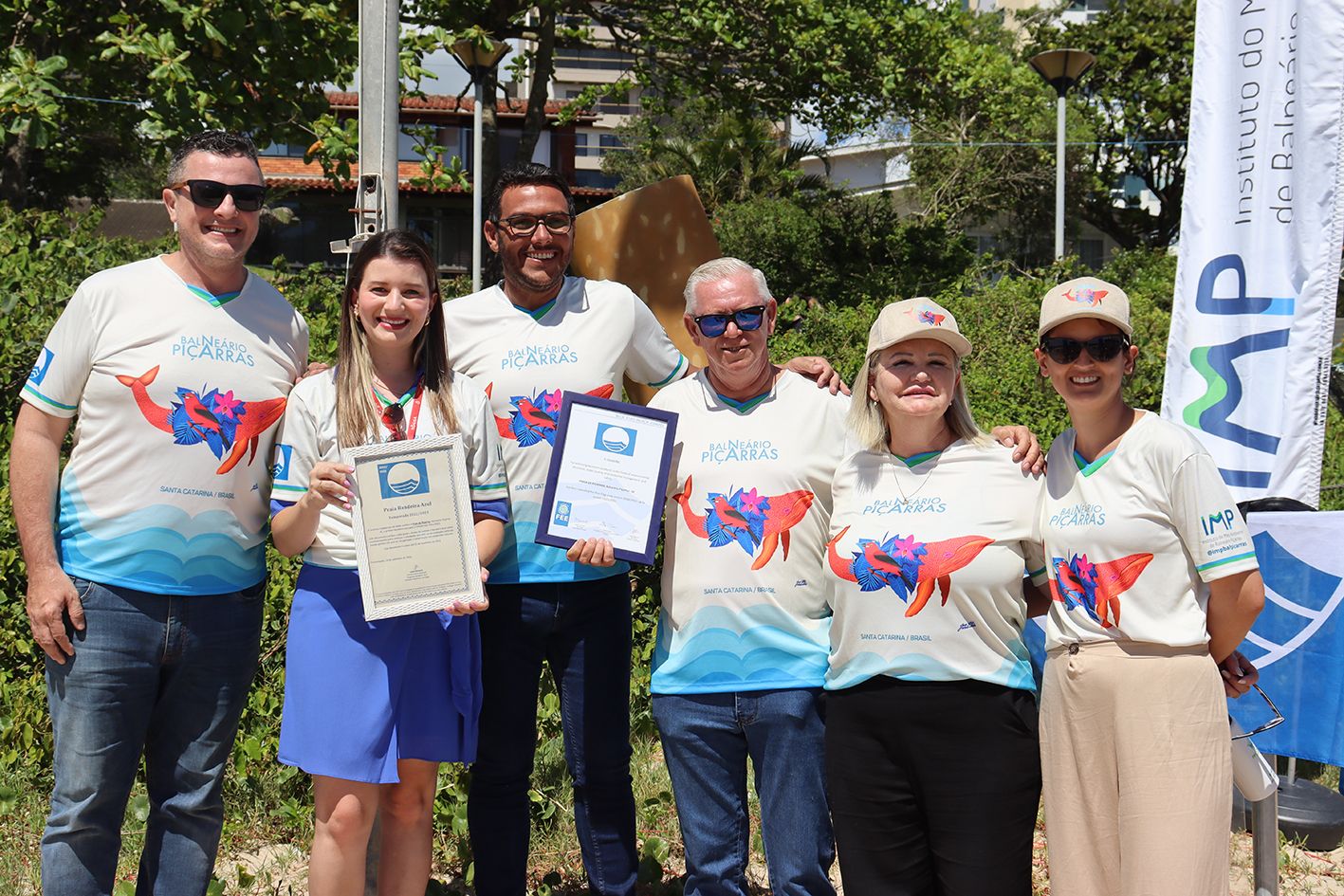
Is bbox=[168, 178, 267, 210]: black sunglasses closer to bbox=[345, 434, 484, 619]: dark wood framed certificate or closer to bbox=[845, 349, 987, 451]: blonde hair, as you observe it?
bbox=[345, 434, 484, 619]: dark wood framed certificate

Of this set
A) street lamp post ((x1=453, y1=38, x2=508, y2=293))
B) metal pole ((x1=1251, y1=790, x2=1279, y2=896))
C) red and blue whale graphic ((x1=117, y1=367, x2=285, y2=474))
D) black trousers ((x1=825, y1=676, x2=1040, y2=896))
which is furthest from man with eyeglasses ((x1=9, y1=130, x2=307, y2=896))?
street lamp post ((x1=453, y1=38, x2=508, y2=293))

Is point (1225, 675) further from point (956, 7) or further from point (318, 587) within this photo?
point (956, 7)

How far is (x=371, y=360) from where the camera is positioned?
11.0 feet

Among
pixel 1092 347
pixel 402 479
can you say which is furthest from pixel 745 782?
pixel 1092 347

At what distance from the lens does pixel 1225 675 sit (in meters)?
3.16

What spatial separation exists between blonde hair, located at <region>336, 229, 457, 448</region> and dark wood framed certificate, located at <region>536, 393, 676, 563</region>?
34cm

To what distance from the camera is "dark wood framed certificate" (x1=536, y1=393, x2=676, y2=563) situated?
3.39 m

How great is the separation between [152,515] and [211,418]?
1.01ft

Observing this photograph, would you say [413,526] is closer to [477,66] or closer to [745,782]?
[745,782]

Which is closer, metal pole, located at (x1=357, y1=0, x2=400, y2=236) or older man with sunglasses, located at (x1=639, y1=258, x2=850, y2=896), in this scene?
older man with sunglasses, located at (x1=639, y1=258, x2=850, y2=896)

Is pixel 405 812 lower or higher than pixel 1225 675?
lower

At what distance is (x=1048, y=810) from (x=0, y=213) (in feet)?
25.8

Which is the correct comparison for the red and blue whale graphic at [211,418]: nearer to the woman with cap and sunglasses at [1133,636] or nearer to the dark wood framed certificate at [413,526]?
the dark wood framed certificate at [413,526]

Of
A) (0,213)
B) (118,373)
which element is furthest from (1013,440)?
(0,213)
